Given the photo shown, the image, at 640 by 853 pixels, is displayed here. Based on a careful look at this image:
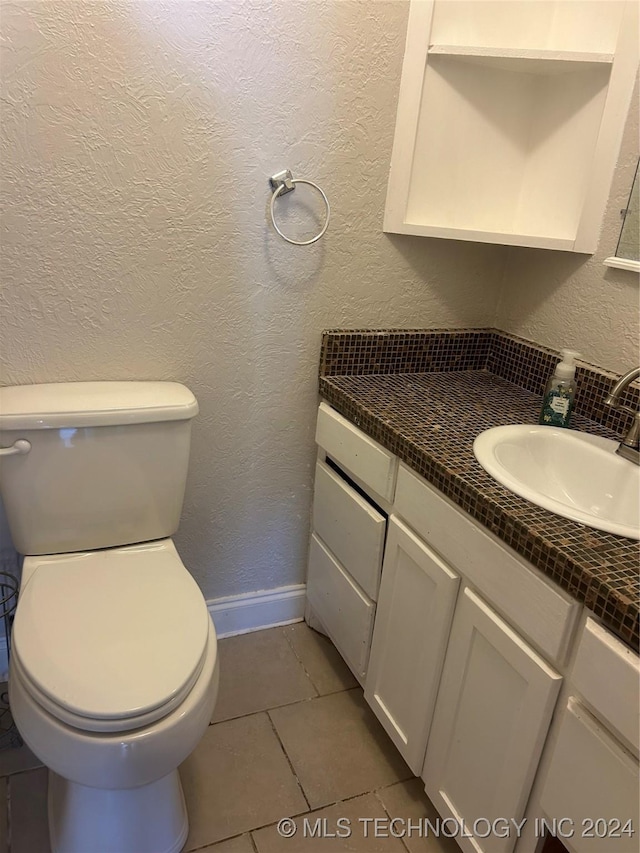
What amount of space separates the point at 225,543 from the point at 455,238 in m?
1.04

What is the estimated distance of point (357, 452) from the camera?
59.4 inches

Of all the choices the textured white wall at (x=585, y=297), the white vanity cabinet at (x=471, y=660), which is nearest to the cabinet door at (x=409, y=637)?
the white vanity cabinet at (x=471, y=660)

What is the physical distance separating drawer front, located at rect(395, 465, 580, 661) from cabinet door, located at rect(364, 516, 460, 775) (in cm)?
5

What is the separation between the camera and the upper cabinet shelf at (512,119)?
1.40 m

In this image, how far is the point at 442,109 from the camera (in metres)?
1.54

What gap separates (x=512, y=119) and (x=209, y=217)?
2.66 feet

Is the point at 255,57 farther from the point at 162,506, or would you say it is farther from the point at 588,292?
the point at 162,506

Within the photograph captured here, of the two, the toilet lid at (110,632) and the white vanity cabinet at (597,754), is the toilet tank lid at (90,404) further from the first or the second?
the white vanity cabinet at (597,754)

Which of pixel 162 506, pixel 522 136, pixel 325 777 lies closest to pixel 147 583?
pixel 162 506

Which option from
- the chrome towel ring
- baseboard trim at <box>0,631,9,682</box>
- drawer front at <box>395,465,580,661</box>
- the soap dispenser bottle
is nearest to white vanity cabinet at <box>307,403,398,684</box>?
drawer front at <box>395,465,580,661</box>

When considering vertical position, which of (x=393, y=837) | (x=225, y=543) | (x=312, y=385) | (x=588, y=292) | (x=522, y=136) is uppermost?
(x=522, y=136)

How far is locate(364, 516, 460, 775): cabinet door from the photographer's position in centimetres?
125

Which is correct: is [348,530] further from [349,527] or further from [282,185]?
[282,185]

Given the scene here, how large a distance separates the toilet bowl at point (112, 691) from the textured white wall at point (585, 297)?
3.58ft
